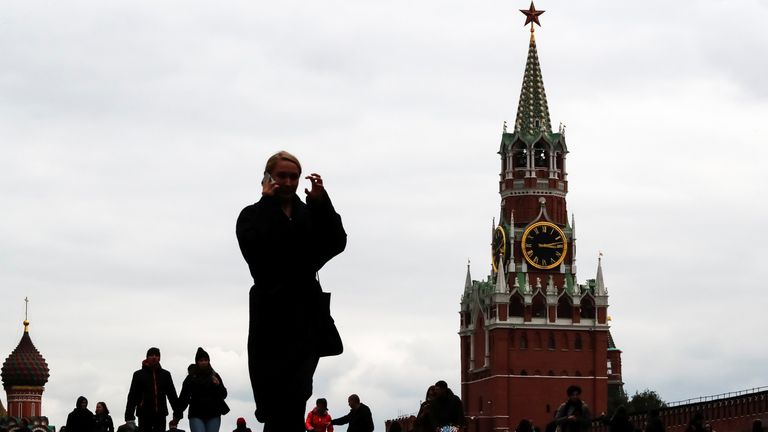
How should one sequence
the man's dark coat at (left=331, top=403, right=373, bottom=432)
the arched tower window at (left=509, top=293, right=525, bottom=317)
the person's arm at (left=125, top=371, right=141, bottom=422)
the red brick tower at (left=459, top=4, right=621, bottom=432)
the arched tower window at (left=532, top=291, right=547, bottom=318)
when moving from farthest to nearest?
the arched tower window at (left=532, top=291, right=547, bottom=318) → the arched tower window at (left=509, top=293, right=525, bottom=317) → the red brick tower at (left=459, top=4, right=621, bottom=432) → the man's dark coat at (left=331, top=403, right=373, bottom=432) → the person's arm at (left=125, top=371, right=141, bottom=422)

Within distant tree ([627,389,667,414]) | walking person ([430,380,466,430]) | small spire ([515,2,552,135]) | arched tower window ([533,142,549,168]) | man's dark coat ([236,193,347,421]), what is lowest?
man's dark coat ([236,193,347,421])

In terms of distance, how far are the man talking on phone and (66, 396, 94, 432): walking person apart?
15258 mm

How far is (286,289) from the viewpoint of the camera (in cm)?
1108

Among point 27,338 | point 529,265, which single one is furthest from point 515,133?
point 27,338

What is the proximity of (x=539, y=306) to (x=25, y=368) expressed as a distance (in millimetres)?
38900

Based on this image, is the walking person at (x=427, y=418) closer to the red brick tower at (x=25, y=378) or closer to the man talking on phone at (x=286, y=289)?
the man talking on phone at (x=286, y=289)

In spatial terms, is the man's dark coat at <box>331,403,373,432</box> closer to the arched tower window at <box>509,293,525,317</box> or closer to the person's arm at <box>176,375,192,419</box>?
the person's arm at <box>176,375,192,419</box>

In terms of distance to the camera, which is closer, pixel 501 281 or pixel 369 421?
pixel 369 421

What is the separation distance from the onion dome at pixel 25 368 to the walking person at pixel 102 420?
123181 mm

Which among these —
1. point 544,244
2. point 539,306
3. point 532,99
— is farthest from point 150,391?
point 532,99

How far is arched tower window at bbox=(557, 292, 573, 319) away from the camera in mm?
138125

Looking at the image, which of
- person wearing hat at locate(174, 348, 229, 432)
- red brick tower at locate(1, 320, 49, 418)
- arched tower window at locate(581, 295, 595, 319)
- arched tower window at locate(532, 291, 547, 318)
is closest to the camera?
person wearing hat at locate(174, 348, 229, 432)

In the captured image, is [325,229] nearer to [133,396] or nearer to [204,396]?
[204,396]

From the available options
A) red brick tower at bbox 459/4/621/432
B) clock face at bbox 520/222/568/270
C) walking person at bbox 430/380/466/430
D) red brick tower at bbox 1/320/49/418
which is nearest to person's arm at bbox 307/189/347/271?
walking person at bbox 430/380/466/430
